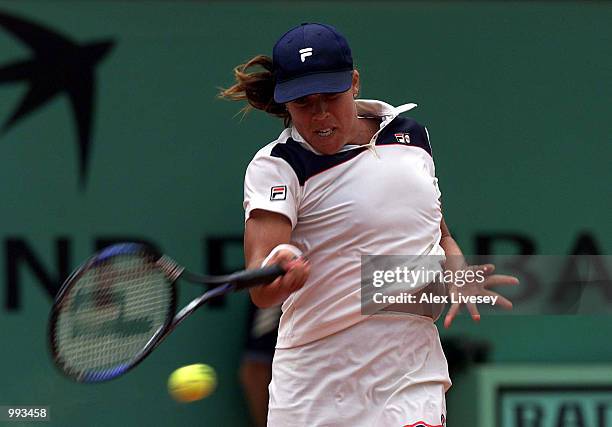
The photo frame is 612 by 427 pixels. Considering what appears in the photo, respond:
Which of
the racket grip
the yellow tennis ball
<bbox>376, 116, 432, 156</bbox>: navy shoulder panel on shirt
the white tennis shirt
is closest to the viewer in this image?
the racket grip

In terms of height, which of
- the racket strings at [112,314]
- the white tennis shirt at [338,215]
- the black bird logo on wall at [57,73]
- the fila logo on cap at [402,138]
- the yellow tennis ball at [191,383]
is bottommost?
the yellow tennis ball at [191,383]

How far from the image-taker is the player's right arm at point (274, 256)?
281cm

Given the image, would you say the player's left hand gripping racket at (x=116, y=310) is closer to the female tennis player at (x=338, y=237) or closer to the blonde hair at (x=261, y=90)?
the female tennis player at (x=338, y=237)

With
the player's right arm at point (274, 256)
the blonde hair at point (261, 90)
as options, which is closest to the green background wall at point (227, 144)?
the blonde hair at point (261, 90)

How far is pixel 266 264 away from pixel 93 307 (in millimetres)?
443

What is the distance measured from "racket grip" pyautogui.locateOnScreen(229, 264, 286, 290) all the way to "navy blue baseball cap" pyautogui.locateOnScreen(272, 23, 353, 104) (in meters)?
0.41

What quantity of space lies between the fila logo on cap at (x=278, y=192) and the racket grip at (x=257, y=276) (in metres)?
0.20

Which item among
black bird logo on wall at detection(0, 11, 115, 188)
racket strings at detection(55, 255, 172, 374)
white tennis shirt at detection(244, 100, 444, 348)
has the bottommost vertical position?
racket strings at detection(55, 255, 172, 374)

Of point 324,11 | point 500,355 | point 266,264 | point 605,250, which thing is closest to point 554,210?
point 605,250

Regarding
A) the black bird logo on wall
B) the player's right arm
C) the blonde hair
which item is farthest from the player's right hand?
the black bird logo on wall

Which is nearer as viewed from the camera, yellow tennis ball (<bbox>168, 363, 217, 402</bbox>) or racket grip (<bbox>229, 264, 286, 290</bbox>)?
racket grip (<bbox>229, 264, 286, 290</bbox>)

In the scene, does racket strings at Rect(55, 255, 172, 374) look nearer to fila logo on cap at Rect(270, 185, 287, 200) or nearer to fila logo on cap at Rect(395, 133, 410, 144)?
fila logo on cap at Rect(270, 185, 287, 200)

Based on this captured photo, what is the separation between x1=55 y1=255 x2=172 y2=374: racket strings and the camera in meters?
2.91

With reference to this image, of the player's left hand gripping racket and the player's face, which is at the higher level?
the player's face
